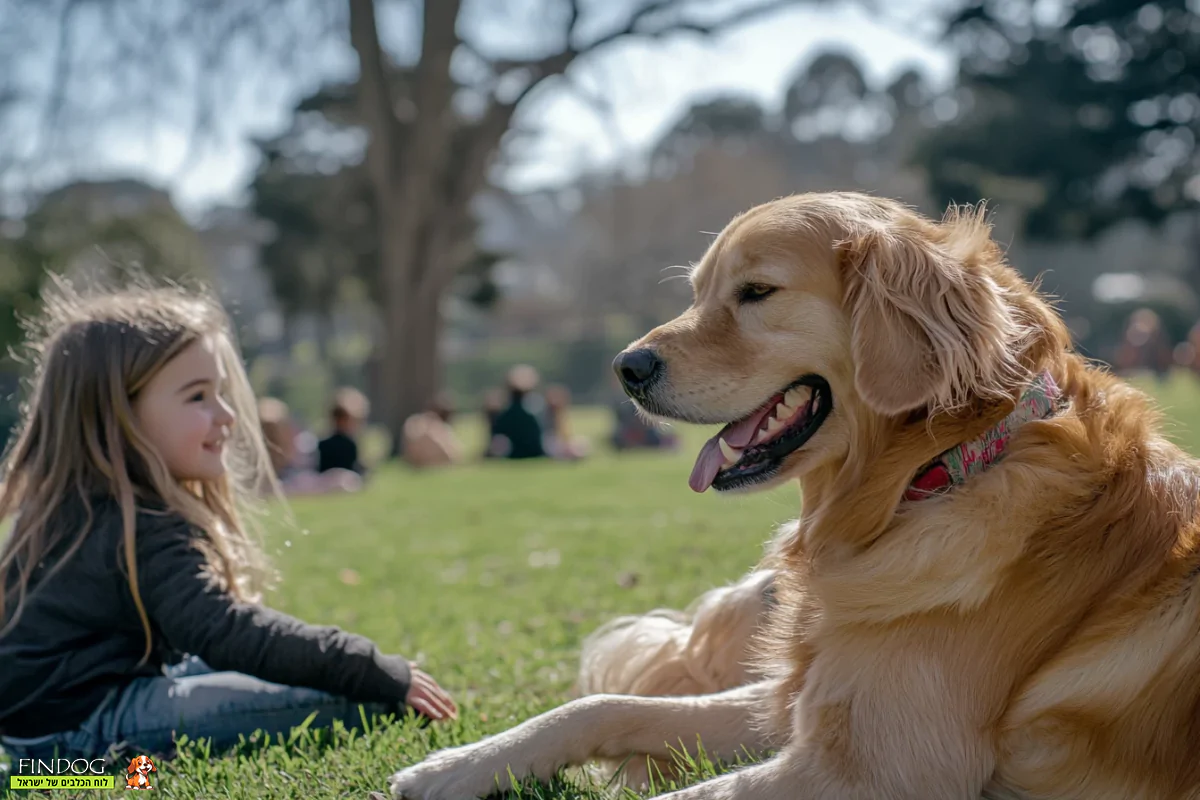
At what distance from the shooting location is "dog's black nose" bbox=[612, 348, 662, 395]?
3.39 metres

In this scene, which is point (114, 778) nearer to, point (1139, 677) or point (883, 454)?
point (883, 454)

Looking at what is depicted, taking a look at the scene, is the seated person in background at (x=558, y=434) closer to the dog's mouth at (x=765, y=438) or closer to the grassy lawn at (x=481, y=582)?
the grassy lawn at (x=481, y=582)

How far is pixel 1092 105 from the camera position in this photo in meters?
38.0

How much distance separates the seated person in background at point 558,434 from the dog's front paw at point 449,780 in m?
17.5

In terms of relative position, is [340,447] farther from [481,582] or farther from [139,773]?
[139,773]

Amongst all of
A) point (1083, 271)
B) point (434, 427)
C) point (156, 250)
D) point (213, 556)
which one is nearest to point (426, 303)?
point (434, 427)

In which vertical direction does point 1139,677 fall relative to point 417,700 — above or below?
above

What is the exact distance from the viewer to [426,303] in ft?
85.9

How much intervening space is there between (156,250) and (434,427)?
2363 cm

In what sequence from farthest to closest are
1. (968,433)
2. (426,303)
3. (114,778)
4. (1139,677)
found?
1. (426,303)
2. (114,778)
3. (968,433)
4. (1139,677)

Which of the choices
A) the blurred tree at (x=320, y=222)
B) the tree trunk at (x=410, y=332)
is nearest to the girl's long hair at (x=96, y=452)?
the tree trunk at (x=410, y=332)

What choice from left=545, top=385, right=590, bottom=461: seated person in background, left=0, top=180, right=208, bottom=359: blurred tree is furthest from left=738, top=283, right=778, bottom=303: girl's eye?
left=0, top=180, right=208, bottom=359: blurred tree

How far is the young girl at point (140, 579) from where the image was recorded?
12.2 feet

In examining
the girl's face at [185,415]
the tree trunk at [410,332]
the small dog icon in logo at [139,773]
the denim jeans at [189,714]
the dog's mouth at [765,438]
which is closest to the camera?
the dog's mouth at [765,438]
